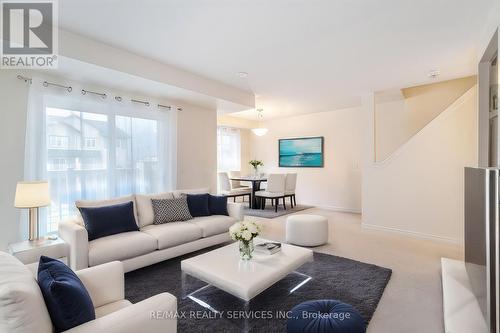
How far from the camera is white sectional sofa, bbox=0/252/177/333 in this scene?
1.00m

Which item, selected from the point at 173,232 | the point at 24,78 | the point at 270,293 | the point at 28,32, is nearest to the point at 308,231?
the point at 270,293

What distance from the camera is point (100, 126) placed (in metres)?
3.62

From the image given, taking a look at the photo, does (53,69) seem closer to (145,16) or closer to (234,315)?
(145,16)

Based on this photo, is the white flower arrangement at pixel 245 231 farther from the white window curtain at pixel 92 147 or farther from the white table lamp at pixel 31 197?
the white window curtain at pixel 92 147

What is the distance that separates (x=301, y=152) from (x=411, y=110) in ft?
9.46

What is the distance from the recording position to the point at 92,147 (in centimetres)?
353

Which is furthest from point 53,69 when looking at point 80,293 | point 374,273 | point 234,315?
point 374,273

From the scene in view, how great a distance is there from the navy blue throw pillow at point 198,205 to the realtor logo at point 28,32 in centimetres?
229

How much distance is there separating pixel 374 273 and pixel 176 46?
11.0 feet

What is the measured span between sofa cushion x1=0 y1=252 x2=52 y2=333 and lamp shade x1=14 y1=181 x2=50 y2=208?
5.54ft

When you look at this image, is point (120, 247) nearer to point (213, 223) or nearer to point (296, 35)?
point (213, 223)

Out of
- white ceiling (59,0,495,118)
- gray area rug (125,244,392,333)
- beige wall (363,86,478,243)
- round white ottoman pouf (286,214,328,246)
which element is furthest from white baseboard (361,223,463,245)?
white ceiling (59,0,495,118)

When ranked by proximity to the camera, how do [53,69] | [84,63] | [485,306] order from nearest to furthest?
[485,306] → [84,63] → [53,69]

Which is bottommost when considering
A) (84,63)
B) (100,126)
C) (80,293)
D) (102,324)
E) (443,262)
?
(443,262)
